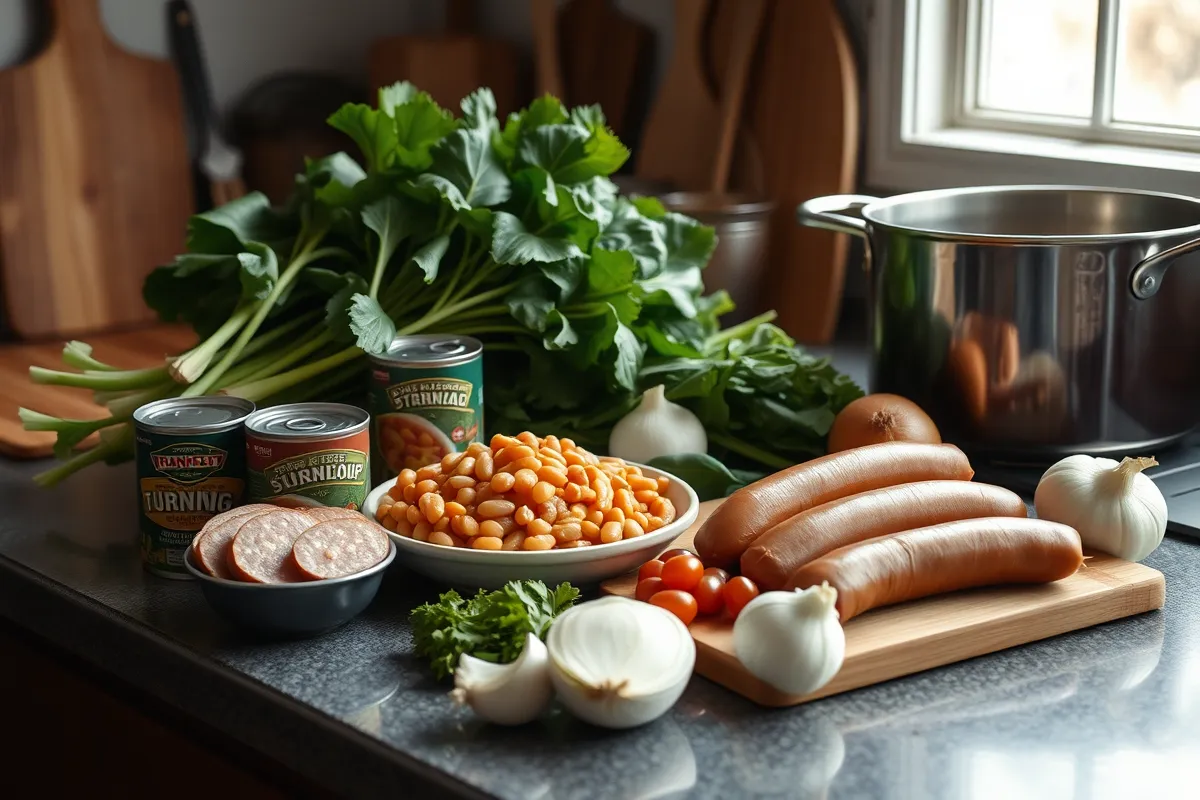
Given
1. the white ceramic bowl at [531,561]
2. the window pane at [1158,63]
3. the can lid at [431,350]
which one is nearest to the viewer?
the white ceramic bowl at [531,561]

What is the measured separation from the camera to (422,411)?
49.9 inches

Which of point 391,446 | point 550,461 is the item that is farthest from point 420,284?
point 550,461

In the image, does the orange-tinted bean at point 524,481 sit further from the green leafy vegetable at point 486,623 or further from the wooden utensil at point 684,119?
the wooden utensil at point 684,119

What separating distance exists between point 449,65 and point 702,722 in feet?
6.12

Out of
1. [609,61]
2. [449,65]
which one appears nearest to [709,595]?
[609,61]

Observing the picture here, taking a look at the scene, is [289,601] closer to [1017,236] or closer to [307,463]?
[307,463]

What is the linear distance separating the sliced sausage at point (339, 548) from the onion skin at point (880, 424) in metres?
0.49

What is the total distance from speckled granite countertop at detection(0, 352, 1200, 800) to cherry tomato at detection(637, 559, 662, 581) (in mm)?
124

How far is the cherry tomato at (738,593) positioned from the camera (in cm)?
101

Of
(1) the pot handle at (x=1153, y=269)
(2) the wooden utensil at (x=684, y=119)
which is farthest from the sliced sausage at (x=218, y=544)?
(2) the wooden utensil at (x=684, y=119)

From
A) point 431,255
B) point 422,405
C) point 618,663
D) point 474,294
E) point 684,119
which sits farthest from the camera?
point 684,119

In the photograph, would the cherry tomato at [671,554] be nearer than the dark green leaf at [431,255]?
Yes

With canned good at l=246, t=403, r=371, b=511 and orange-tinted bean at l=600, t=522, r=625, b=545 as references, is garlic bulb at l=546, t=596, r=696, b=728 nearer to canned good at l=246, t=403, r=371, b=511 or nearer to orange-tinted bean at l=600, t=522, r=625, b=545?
orange-tinted bean at l=600, t=522, r=625, b=545

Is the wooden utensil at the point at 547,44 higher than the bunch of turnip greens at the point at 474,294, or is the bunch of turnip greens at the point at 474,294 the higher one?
the wooden utensil at the point at 547,44
